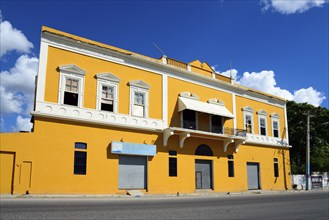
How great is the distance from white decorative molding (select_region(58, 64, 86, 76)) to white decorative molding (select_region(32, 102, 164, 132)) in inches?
88.1

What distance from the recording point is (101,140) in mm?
20312

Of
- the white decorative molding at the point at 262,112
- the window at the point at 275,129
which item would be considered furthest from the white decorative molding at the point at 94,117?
the window at the point at 275,129

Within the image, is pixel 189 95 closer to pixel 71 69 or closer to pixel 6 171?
pixel 71 69

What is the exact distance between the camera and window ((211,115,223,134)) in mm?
26761

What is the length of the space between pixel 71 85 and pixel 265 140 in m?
20.1

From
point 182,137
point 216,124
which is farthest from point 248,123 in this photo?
point 182,137

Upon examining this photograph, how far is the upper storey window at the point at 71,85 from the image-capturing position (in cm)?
1948

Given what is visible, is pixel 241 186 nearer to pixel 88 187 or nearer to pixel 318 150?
pixel 88 187

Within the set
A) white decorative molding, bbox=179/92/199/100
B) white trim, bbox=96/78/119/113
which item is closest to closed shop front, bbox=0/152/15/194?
white trim, bbox=96/78/119/113

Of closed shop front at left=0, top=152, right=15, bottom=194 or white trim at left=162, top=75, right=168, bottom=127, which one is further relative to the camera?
white trim at left=162, top=75, right=168, bottom=127

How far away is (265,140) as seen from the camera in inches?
1238

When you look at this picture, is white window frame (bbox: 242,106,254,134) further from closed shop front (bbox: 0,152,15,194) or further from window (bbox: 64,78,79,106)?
closed shop front (bbox: 0,152,15,194)

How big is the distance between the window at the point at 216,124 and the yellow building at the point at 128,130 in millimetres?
59

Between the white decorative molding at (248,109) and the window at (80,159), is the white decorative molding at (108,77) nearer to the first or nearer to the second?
the window at (80,159)
